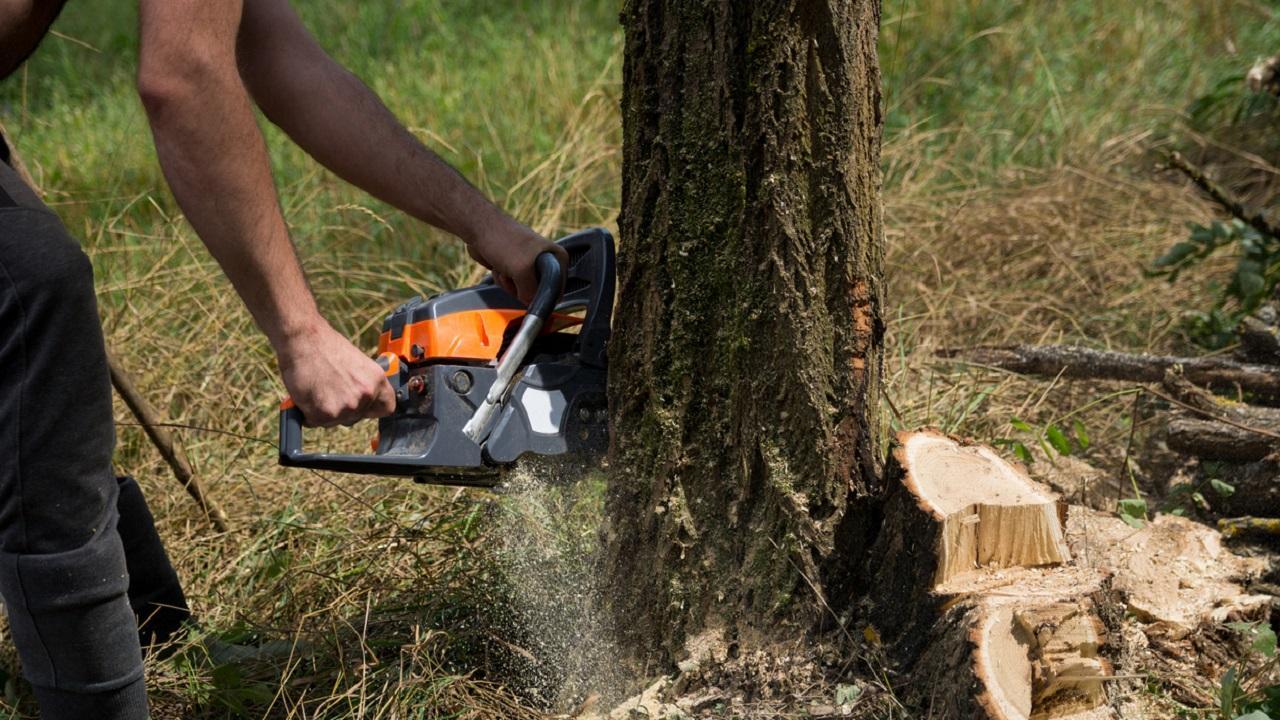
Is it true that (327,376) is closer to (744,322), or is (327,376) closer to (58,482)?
(58,482)

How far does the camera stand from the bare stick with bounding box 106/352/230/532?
2.65 metres

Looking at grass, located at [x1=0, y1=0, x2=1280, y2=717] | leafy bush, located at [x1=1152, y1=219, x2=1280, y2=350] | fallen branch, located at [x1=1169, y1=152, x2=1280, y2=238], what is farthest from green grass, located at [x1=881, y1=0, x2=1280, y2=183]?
fallen branch, located at [x1=1169, y1=152, x2=1280, y2=238]

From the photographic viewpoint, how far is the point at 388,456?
194 cm

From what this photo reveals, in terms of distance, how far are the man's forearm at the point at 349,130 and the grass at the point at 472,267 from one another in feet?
2.02

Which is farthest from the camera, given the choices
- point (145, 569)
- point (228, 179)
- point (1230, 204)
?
point (1230, 204)

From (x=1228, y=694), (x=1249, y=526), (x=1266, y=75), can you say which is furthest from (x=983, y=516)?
(x=1266, y=75)

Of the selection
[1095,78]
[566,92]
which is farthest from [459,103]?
[1095,78]

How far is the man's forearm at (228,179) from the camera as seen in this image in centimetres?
159

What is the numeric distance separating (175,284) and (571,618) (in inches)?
85.5

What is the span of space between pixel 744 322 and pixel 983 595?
58 centimetres

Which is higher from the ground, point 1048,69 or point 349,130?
point 1048,69

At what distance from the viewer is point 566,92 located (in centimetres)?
479

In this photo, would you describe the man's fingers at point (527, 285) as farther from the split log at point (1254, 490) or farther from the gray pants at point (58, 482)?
the split log at point (1254, 490)

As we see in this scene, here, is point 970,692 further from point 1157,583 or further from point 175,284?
point 175,284
